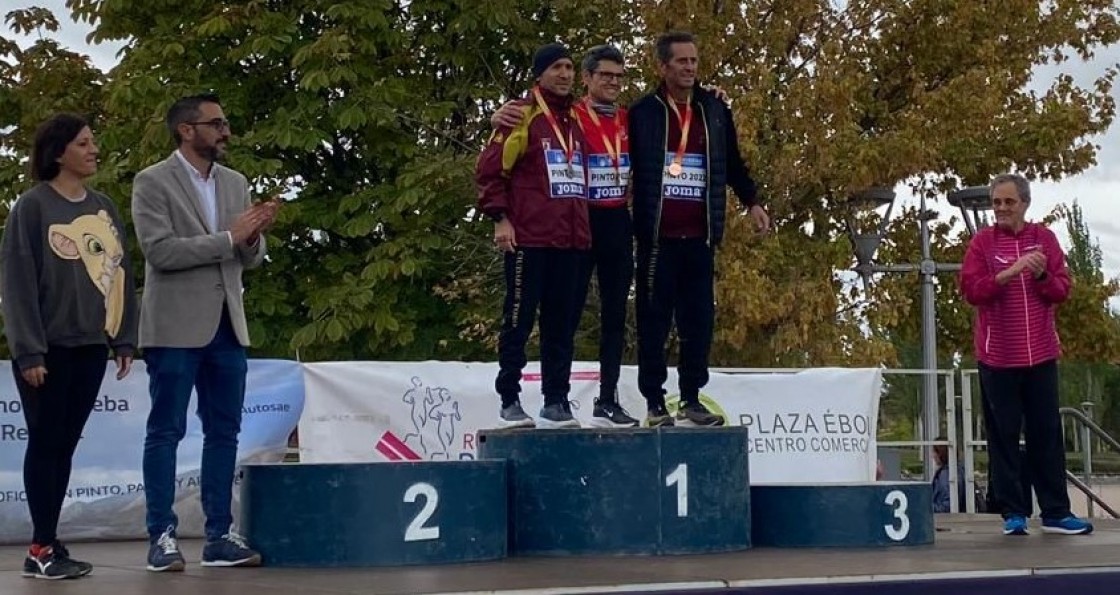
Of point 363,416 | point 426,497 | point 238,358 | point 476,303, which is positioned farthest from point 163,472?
point 476,303

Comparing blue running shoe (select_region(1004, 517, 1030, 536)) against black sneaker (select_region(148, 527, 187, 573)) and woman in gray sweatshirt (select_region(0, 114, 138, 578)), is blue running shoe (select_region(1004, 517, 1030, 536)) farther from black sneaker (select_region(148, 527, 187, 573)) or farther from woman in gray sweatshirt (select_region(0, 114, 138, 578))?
woman in gray sweatshirt (select_region(0, 114, 138, 578))

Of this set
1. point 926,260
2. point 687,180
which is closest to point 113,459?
point 687,180

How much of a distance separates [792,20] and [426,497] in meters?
12.4

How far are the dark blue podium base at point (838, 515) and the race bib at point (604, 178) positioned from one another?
145cm

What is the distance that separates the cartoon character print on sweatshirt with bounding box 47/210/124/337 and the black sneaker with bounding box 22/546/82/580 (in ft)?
2.74

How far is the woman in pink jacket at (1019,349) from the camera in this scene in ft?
26.2

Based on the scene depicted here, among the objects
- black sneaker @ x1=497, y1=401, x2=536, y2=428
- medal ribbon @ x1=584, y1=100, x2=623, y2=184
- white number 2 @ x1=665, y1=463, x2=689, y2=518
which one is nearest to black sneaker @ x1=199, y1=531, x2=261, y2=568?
black sneaker @ x1=497, y1=401, x2=536, y2=428

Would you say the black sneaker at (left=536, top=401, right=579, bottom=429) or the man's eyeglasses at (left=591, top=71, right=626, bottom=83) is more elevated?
the man's eyeglasses at (left=591, top=71, right=626, bottom=83)

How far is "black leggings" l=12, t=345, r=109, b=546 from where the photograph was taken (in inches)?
228

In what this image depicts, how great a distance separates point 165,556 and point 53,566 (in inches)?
15.6

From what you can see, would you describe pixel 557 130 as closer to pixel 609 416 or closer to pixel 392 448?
pixel 609 416

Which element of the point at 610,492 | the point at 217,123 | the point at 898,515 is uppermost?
the point at 217,123

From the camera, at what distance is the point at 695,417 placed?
7008mm

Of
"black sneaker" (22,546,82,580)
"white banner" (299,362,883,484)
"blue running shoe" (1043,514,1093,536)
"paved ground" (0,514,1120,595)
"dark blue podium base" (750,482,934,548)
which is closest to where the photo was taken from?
"paved ground" (0,514,1120,595)
